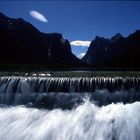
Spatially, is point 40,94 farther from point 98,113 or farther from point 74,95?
point 98,113

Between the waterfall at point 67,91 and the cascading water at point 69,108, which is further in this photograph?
the waterfall at point 67,91

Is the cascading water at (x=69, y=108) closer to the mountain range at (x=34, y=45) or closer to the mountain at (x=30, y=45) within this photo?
the mountain range at (x=34, y=45)

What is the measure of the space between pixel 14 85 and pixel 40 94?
3.35 meters

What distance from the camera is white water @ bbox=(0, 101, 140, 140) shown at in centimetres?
1377

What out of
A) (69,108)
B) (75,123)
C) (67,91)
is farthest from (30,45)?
(75,123)

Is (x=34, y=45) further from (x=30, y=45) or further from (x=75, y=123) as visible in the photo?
→ (x=75, y=123)

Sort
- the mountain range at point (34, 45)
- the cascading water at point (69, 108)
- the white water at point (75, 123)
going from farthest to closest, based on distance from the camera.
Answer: the mountain range at point (34, 45) < the cascading water at point (69, 108) < the white water at point (75, 123)

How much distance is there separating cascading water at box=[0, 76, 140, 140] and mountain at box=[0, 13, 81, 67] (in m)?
118

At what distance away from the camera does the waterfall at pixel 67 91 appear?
19.5 m

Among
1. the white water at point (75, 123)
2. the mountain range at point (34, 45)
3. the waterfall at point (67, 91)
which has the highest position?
the mountain range at point (34, 45)

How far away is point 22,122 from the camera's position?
Result: 16.3m

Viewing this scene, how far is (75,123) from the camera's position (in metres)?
15.5

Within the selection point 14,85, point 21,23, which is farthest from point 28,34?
point 14,85

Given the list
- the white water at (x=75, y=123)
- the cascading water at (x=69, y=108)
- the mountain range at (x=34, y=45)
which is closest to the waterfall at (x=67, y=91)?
the cascading water at (x=69, y=108)
